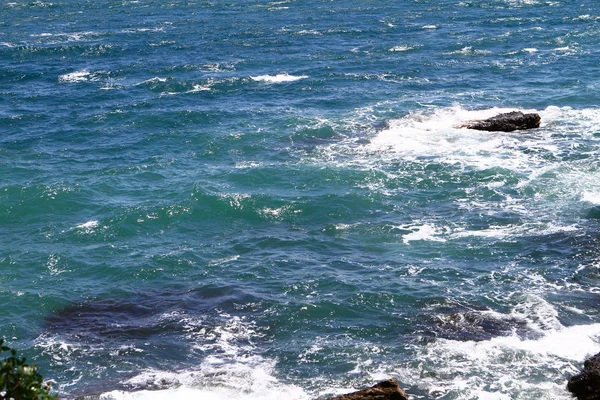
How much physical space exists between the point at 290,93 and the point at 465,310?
133 feet

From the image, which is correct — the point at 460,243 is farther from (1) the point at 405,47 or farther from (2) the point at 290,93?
(1) the point at 405,47

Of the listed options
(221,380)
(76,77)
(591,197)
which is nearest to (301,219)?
(221,380)

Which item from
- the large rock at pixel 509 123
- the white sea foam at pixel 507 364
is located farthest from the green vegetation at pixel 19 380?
the large rock at pixel 509 123

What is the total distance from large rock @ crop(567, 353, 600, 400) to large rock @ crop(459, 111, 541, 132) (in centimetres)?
3318

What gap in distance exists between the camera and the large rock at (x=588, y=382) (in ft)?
103

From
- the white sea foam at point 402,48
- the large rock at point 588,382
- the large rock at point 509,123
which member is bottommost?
the large rock at point 588,382

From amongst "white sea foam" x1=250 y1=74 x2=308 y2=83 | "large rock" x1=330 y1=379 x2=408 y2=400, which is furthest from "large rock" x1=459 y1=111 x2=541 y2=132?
"large rock" x1=330 y1=379 x2=408 y2=400

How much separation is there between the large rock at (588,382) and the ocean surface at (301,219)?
654mm

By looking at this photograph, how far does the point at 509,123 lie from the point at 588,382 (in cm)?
3480

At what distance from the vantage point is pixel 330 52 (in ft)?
298

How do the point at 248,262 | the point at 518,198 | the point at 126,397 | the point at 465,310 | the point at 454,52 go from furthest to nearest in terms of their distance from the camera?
the point at 454,52 < the point at 518,198 < the point at 248,262 < the point at 465,310 < the point at 126,397

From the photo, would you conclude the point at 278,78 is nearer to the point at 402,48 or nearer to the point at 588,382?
the point at 402,48

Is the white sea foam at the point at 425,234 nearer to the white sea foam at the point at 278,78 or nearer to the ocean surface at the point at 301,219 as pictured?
the ocean surface at the point at 301,219

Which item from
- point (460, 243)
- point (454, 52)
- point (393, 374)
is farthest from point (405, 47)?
point (393, 374)
